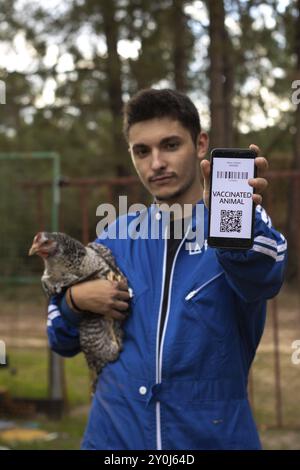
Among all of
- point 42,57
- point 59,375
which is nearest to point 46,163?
point 42,57

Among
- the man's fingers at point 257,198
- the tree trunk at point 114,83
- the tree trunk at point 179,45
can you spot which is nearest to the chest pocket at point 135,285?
the man's fingers at point 257,198

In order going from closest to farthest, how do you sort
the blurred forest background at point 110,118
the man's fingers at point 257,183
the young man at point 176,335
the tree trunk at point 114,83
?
the man's fingers at point 257,183 < the young man at point 176,335 < the blurred forest background at point 110,118 < the tree trunk at point 114,83

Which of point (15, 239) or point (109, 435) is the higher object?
point (15, 239)

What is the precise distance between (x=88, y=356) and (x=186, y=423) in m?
0.48

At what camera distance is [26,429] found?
625 centimetres

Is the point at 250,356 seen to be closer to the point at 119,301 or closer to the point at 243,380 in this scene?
the point at 243,380

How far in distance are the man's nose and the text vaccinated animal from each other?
1.25 ft

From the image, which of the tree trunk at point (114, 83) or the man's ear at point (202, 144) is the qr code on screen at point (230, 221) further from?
the tree trunk at point (114, 83)

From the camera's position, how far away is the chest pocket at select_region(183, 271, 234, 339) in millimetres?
2225

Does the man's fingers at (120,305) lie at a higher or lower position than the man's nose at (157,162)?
lower

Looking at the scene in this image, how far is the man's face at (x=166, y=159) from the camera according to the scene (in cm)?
239

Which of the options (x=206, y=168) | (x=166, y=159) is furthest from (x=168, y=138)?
(x=206, y=168)

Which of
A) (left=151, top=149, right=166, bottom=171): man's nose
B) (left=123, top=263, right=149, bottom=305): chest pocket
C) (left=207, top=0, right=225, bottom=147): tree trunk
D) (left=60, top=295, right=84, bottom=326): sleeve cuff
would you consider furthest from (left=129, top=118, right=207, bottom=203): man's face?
(left=207, top=0, right=225, bottom=147): tree trunk

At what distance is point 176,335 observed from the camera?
2223 millimetres
